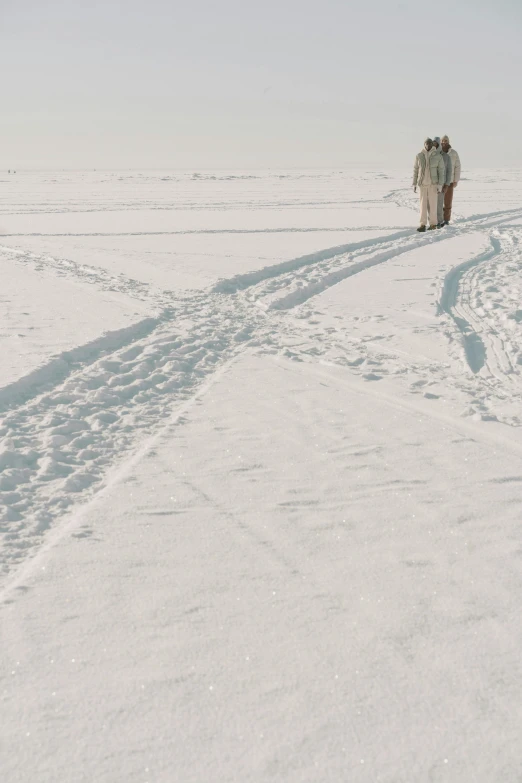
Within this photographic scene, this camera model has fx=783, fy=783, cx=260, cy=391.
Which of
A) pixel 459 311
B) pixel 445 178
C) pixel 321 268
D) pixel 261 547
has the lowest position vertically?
pixel 261 547

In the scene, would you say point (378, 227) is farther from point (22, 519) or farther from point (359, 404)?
point (22, 519)

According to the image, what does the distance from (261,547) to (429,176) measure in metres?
14.1

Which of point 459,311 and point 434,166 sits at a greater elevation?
point 434,166

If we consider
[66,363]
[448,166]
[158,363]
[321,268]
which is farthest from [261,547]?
[448,166]

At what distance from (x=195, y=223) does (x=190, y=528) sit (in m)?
16.1

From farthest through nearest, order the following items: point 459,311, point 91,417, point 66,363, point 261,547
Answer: point 459,311, point 66,363, point 91,417, point 261,547

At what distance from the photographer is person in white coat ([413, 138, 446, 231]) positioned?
15.9 m

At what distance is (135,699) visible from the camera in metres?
2.35

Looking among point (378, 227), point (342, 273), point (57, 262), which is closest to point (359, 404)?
point (342, 273)

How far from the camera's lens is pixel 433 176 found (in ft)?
52.4

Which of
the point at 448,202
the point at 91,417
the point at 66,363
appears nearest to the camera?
the point at 91,417

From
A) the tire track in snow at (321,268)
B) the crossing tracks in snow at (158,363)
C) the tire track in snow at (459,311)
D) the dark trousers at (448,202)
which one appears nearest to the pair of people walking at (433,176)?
the tire track in snow at (321,268)

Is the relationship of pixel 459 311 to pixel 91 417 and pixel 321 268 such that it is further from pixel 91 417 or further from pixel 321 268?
pixel 91 417

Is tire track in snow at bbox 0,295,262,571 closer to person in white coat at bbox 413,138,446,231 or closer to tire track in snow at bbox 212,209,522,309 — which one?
tire track in snow at bbox 212,209,522,309
